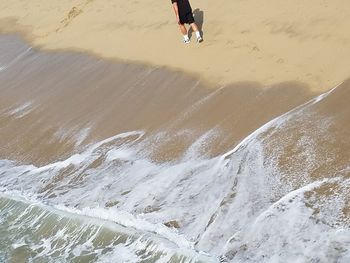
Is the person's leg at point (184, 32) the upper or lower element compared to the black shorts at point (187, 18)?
lower

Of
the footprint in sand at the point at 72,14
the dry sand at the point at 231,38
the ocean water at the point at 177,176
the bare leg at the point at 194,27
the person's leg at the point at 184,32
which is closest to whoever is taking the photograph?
the ocean water at the point at 177,176

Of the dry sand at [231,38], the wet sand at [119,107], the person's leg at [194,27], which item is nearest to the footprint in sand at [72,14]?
the dry sand at [231,38]

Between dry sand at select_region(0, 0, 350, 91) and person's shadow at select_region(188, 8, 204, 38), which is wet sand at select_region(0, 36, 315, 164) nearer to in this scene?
dry sand at select_region(0, 0, 350, 91)

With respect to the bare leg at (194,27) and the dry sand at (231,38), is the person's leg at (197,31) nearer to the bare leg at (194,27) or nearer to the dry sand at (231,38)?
the bare leg at (194,27)

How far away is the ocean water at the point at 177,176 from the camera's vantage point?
5.11 metres

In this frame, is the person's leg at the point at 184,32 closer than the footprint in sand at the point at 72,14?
Yes

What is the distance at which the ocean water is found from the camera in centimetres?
511

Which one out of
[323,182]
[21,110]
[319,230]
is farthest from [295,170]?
[21,110]

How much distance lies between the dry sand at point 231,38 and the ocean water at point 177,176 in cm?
40

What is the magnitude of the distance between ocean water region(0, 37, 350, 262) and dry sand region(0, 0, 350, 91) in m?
0.40

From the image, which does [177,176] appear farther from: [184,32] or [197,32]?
[184,32]

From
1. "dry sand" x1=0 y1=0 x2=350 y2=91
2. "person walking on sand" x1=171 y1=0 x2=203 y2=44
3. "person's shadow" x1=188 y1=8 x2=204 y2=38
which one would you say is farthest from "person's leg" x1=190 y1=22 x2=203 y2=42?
"person's shadow" x1=188 y1=8 x2=204 y2=38

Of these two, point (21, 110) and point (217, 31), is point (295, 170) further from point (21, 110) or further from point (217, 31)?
point (21, 110)

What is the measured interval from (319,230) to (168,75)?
478 cm
